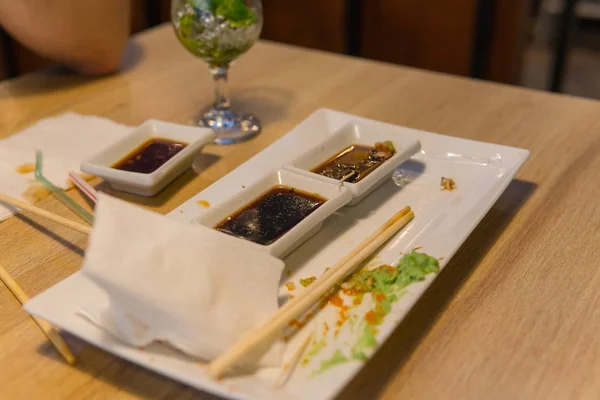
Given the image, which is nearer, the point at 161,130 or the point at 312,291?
the point at 312,291

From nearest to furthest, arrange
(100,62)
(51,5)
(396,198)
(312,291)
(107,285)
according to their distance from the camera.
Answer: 1. (107,285)
2. (312,291)
3. (396,198)
4. (51,5)
5. (100,62)

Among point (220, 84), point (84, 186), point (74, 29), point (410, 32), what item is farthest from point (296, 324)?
point (410, 32)

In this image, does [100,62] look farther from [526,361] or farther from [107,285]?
[526,361]

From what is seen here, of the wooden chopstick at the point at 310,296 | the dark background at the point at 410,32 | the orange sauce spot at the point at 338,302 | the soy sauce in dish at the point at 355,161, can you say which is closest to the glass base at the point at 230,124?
the soy sauce in dish at the point at 355,161

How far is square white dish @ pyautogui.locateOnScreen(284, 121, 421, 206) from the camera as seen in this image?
1.05 meters

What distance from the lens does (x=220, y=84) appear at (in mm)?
A: 1514

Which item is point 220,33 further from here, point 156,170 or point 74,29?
point 74,29

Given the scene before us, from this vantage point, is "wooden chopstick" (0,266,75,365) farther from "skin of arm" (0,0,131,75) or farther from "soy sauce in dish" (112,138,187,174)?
"skin of arm" (0,0,131,75)

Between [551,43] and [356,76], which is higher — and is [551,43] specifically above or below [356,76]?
below

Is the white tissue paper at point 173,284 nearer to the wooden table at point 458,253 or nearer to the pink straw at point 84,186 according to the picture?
the wooden table at point 458,253

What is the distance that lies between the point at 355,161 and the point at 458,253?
0.91 ft

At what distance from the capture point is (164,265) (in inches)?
28.7

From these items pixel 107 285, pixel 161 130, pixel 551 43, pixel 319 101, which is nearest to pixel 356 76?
pixel 319 101

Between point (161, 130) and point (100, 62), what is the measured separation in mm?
491
